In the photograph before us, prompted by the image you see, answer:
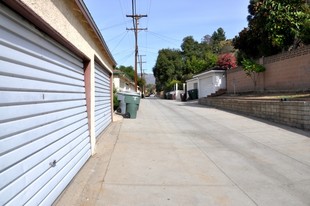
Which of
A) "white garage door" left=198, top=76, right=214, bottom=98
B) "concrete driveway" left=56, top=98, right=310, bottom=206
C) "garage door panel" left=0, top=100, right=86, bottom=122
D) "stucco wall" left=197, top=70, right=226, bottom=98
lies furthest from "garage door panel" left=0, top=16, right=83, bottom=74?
"white garage door" left=198, top=76, right=214, bottom=98

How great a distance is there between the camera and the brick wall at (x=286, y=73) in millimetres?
16219

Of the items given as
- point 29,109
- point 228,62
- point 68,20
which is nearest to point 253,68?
point 228,62

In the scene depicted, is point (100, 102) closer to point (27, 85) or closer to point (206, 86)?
point (27, 85)

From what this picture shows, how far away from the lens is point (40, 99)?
4598 millimetres

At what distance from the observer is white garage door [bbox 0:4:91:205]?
346cm

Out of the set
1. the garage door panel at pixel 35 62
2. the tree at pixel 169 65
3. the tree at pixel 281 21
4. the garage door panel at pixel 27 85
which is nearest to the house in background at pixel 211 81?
the tree at pixel 281 21

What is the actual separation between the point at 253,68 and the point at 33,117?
18.2m

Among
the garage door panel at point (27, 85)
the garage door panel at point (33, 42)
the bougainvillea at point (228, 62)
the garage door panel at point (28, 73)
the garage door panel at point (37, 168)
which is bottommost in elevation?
the garage door panel at point (37, 168)

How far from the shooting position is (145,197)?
546 centimetres

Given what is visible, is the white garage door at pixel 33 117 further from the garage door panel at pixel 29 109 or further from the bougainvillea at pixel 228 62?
the bougainvillea at pixel 228 62

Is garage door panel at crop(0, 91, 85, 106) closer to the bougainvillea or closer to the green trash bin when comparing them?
the green trash bin

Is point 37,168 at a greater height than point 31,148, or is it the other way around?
point 31,148

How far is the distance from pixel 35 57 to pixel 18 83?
30.9 inches

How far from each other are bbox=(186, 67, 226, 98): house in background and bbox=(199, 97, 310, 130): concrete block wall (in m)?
11.4
